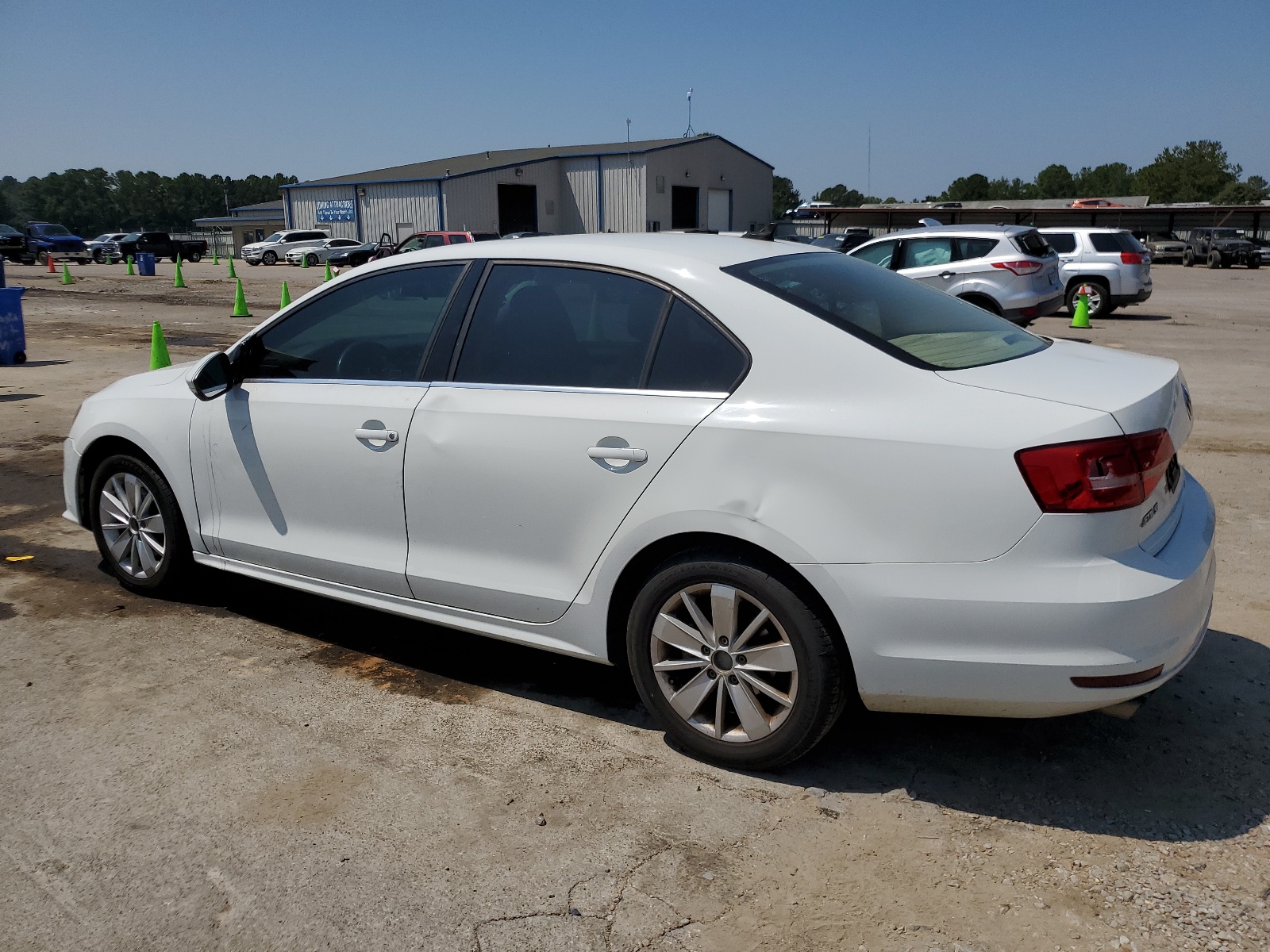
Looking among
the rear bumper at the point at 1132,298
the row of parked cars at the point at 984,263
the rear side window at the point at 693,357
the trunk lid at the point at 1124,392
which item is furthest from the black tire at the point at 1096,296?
the rear side window at the point at 693,357

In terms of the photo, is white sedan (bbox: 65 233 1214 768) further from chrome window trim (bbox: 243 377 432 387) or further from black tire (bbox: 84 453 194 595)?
black tire (bbox: 84 453 194 595)

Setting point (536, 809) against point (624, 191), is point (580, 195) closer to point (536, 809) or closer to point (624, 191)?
point (624, 191)

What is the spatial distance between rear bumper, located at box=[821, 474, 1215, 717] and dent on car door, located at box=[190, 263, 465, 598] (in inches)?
72.5

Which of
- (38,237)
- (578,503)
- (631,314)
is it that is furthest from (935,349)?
(38,237)

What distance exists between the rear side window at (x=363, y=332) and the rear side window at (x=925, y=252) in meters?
12.9

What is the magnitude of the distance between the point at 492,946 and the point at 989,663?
5.02 ft

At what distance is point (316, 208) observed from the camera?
57.2 meters

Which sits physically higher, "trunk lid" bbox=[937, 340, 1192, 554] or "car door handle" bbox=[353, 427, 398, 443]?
"trunk lid" bbox=[937, 340, 1192, 554]

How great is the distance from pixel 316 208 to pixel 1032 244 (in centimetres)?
4953

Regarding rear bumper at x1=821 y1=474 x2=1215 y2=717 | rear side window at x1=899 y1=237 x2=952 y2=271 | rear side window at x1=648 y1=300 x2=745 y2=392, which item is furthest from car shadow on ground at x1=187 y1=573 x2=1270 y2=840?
Result: rear side window at x1=899 y1=237 x2=952 y2=271

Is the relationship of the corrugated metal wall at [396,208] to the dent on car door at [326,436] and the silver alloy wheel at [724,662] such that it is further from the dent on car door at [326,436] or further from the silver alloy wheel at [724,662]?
the silver alloy wheel at [724,662]

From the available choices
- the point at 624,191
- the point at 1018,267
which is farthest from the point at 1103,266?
the point at 624,191

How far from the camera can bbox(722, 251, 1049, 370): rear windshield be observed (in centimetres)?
324

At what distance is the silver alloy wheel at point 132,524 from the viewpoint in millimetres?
4844
